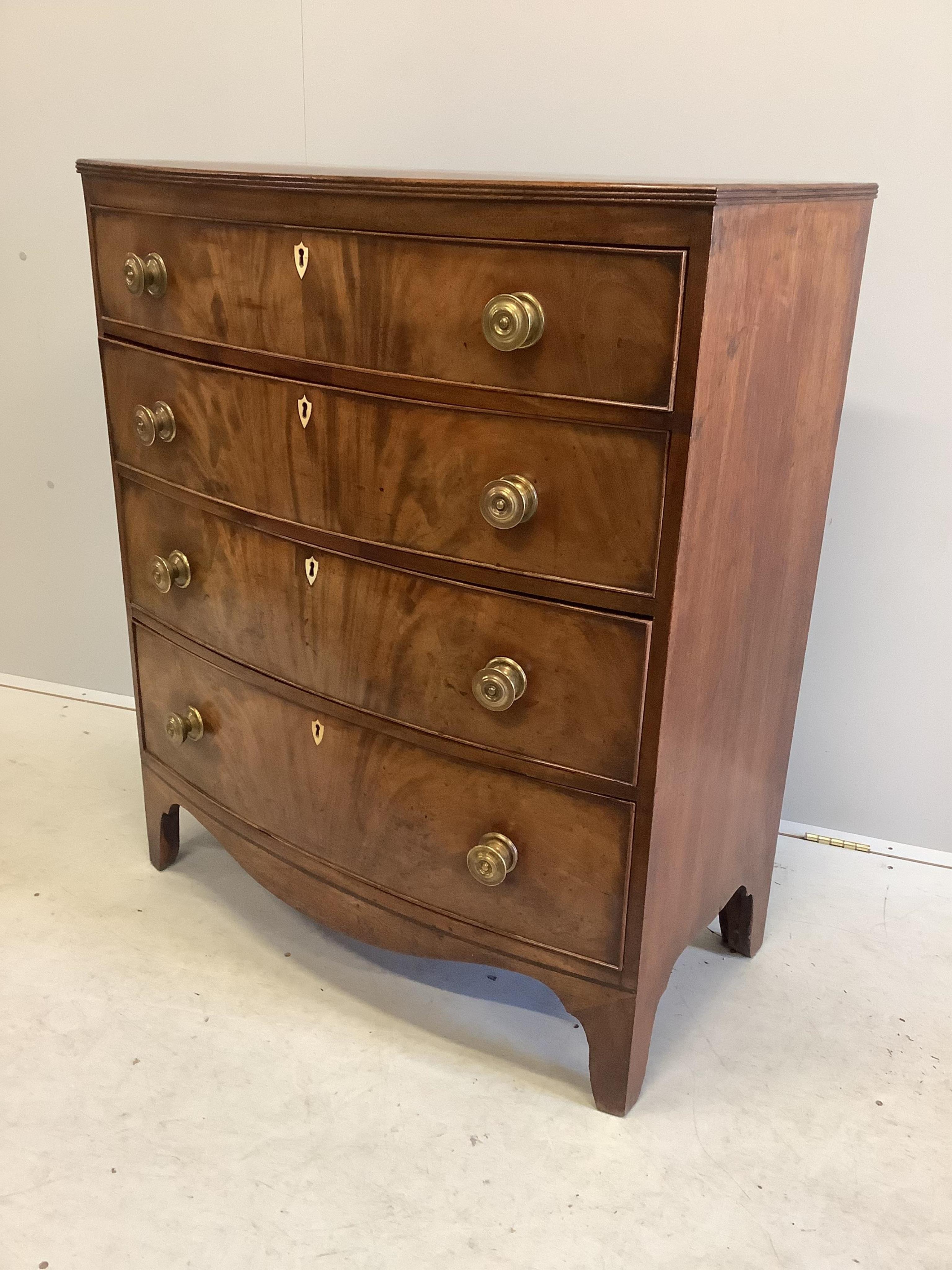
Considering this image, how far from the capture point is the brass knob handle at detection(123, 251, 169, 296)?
144 cm

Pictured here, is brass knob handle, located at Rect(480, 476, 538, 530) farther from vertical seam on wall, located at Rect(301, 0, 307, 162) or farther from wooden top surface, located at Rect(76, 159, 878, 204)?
vertical seam on wall, located at Rect(301, 0, 307, 162)

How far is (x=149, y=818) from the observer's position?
1901 mm

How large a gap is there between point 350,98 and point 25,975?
1532 mm

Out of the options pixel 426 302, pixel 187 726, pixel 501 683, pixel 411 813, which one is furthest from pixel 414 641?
pixel 187 726

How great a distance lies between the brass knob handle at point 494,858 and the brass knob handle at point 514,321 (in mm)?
587

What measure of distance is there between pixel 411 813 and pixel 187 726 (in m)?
0.43

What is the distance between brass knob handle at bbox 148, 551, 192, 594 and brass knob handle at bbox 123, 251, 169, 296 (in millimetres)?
361

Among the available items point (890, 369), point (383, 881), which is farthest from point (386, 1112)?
point (890, 369)

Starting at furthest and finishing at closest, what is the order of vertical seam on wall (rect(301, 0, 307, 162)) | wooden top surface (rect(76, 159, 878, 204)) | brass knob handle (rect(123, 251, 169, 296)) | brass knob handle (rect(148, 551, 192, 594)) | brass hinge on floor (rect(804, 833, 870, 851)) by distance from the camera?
1. brass hinge on floor (rect(804, 833, 870, 851))
2. vertical seam on wall (rect(301, 0, 307, 162))
3. brass knob handle (rect(148, 551, 192, 594))
4. brass knob handle (rect(123, 251, 169, 296))
5. wooden top surface (rect(76, 159, 878, 204))

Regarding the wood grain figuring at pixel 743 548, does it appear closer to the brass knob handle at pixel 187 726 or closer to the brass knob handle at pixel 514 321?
the brass knob handle at pixel 514 321

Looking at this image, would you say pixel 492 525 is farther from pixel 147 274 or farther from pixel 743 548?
pixel 147 274

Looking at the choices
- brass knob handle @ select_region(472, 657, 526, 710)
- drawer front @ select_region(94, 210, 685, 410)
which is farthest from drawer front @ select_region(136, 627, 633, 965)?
drawer front @ select_region(94, 210, 685, 410)

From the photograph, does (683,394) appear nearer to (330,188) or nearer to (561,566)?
(561,566)

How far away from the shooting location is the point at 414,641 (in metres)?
1.33
